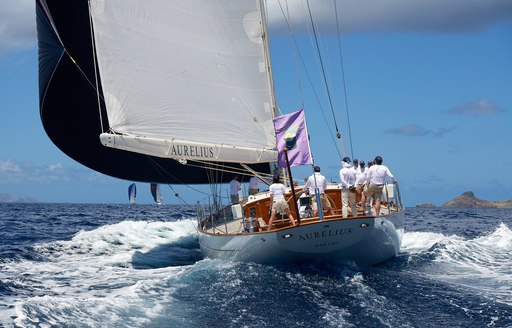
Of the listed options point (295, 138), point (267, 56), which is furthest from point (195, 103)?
point (295, 138)

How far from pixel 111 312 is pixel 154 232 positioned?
52.7ft

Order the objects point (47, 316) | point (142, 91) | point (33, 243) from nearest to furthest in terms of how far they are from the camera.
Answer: point (47, 316), point (142, 91), point (33, 243)

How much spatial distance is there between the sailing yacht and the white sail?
0.03 meters

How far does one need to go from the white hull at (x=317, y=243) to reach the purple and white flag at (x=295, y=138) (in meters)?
1.66

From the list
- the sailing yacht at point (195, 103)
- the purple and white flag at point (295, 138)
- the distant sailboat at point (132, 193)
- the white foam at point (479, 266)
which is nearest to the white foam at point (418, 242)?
the white foam at point (479, 266)

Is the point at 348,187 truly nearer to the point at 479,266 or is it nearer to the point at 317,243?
the point at 317,243

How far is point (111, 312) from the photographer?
10.8m

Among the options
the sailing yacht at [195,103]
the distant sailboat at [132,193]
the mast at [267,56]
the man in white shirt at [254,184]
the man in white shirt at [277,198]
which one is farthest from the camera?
the distant sailboat at [132,193]

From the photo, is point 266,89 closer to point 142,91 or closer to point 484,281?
point 142,91

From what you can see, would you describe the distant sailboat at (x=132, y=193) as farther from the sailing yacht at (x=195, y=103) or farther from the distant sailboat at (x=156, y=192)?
the sailing yacht at (x=195, y=103)

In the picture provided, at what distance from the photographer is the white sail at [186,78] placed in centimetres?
1631

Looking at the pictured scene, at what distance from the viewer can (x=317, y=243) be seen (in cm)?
1412

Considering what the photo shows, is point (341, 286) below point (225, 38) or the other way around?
below

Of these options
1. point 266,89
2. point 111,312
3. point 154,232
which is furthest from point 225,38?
point 154,232
